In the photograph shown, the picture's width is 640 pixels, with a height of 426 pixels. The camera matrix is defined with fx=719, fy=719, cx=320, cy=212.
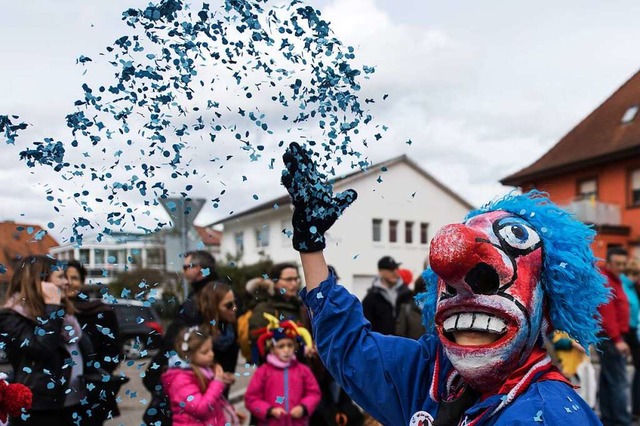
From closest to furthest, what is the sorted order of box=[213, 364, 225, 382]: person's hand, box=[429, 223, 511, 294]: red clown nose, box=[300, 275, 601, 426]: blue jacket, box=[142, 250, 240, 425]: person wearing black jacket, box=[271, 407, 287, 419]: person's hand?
box=[429, 223, 511, 294]: red clown nose < box=[300, 275, 601, 426]: blue jacket < box=[142, 250, 240, 425]: person wearing black jacket < box=[213, 364, 225, 382]: person's hand < box=[271, 407, 287, 419]: person's hand

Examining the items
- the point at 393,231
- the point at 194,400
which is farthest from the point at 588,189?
the point at 194,400

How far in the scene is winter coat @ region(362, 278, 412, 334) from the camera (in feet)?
20.5

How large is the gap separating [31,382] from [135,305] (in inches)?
65.6

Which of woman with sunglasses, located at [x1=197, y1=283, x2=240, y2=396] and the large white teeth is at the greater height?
the large white teeth

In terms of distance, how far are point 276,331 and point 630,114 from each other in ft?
81.8

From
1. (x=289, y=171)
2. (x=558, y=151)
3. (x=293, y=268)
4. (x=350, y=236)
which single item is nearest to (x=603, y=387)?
(x=293, y=268)

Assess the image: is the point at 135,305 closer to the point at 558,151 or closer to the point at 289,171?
the point at 289,171

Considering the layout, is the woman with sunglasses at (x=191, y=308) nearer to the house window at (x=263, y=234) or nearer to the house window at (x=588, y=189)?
the house window at (x=263, y=234)

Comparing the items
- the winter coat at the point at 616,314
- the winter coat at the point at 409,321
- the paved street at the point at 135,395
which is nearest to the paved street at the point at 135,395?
the paved street at the point at 135,395

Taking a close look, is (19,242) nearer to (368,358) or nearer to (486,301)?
(368,358)

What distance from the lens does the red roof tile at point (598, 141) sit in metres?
25.2

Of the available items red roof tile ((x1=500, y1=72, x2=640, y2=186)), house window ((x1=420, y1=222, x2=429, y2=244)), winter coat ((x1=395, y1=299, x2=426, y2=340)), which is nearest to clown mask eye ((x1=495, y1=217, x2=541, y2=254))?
winter coat ((x1=395, y1=299, x2=426, y2=340))

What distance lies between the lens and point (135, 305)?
7.88 feet

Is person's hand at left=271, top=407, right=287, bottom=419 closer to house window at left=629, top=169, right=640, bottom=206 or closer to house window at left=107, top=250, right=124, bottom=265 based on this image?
house window at left=107, top=250, right=124, bottom=265
